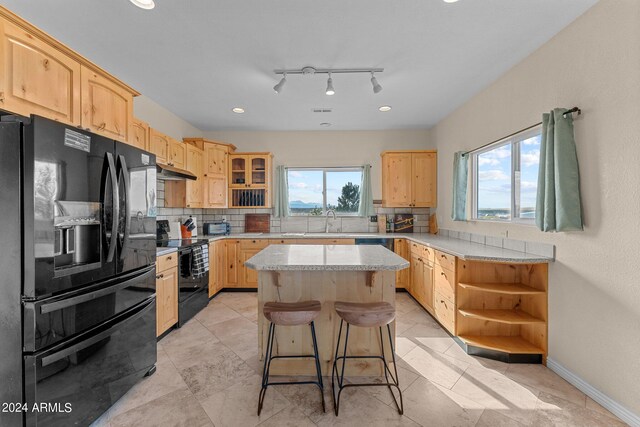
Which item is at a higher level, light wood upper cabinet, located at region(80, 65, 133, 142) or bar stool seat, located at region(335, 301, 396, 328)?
light wood upper cabinet, located at region(80, 65, 133, 142)

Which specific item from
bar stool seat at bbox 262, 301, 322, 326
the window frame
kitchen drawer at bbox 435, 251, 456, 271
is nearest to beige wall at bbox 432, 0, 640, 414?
kitchen drawer at bbox 435, 251, 456, 271

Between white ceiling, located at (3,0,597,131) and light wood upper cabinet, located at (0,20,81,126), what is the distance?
46cm

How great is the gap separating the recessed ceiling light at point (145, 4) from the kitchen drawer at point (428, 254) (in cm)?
336

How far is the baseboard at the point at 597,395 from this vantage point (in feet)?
5.38

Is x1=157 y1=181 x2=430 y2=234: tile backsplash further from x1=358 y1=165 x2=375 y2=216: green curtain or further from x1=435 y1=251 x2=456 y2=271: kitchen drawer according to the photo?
x1=435 y1=251 x2=456 y2=271: kitchen drawer

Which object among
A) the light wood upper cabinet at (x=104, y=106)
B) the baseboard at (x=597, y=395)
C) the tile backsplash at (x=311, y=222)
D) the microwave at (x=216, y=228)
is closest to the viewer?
the baseboard at (x=597, y=395)

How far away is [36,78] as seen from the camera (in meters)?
1.59

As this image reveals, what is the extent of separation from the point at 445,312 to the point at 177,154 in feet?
12.3

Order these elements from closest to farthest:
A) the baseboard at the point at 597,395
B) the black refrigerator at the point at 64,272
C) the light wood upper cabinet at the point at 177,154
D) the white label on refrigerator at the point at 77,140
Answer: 1. the black refrigerator at the point at 64,272
2. the white label on refrigerator at the point at 77,140
3. the baseboard at the point at 597,395
4. the light wood upper cabinet at the point at 177,154

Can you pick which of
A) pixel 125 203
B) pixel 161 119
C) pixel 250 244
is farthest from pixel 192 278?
pixel 161 119

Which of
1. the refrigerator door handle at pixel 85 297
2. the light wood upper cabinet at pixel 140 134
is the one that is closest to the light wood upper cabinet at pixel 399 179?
the light wood upper cabinet at pixel 140 134

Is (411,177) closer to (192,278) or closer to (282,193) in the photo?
(282,193)

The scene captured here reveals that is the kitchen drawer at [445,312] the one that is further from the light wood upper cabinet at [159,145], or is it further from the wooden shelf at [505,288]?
the light wood upper cabinet at [159,145]

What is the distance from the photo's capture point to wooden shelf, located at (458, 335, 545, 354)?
2295 millimetres
